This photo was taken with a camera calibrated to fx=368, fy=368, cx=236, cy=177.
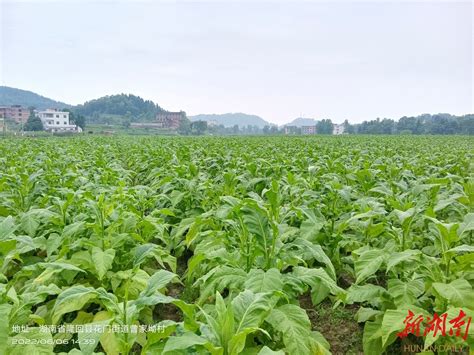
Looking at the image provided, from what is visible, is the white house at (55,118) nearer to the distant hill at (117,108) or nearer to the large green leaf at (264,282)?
the distant hill at (117,108)

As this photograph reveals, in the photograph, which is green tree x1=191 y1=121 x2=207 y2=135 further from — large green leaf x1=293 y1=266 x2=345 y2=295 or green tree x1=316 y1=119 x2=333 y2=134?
large green leaf x1=293 y1=266 x2=345 y2=295

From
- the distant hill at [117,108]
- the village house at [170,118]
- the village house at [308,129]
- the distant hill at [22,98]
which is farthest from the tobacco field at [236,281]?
the distant hill at [22,98]

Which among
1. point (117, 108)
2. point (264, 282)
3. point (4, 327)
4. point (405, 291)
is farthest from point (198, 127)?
point (4, 327)

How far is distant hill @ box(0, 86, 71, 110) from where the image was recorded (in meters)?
173

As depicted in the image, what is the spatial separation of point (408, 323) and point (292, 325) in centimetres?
76

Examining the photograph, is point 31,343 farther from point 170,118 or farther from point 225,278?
point 170,118

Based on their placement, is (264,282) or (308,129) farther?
(308,129)

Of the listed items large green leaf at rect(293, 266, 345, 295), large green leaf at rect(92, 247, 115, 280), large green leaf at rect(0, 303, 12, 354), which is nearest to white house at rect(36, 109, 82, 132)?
large green leaf at rect(92, 247, 115, 280)

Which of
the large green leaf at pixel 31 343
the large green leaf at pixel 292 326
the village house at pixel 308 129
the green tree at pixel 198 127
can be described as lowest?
the large green leaf at pixel 31 343

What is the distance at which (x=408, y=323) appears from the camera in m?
2.30

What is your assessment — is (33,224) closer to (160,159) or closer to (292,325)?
(292,325)

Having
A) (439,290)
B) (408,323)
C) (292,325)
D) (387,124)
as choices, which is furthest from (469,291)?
(387,124)

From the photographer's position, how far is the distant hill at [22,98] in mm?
173125

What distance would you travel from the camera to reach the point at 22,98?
18312cm
